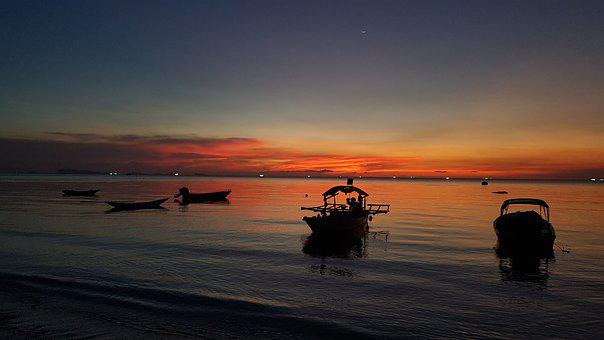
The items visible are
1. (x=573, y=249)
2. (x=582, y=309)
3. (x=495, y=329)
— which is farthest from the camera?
(x=573, y=249)

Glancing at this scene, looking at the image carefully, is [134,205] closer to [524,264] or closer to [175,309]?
[175,309]

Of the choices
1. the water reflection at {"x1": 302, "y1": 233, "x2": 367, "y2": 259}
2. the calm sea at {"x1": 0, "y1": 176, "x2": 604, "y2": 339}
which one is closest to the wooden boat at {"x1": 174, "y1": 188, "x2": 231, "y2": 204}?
the calm sea at {"x1": 0, "y1": 176, "x2": 604, "y2": 339}

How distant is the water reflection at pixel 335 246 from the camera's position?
25.3 metres

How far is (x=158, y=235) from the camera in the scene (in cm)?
3136

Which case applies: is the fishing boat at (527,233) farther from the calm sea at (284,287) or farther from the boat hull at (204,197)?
the boat hull at (204,197)

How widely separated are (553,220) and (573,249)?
74.2 feet

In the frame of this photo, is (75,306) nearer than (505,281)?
Yes

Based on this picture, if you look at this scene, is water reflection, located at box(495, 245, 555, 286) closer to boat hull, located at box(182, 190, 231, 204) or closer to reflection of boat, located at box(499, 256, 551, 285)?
reflection of boat, located at box(499, 256, 551, 285)

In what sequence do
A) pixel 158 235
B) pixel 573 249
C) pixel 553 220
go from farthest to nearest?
pixel 553 220 < pixel 158 235 < pixel 573 249

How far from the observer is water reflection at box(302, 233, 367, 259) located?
82.9 feet

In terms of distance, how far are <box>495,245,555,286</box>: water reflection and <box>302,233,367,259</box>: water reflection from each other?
8635 millimetres

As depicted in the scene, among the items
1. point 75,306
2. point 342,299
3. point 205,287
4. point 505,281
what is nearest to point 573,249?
point 505,281

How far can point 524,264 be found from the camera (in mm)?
23125

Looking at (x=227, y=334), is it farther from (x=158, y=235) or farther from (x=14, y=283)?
(x=158, y=235)
